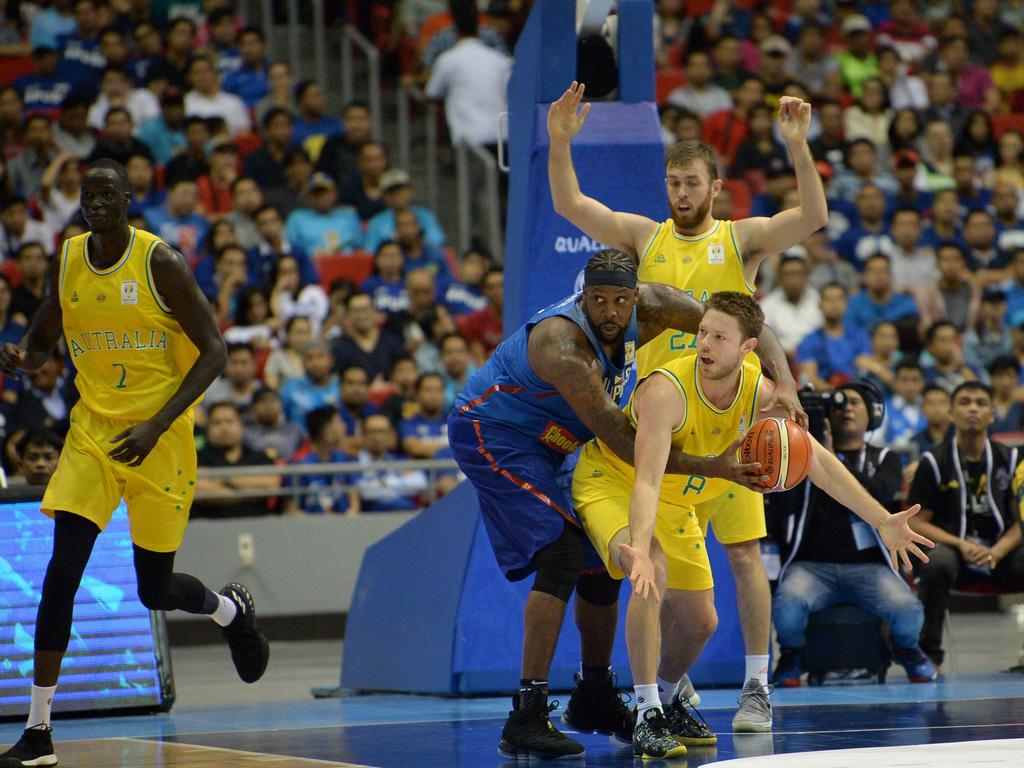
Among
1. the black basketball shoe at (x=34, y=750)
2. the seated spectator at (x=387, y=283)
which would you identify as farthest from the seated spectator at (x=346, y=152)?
the black basketball shoe at (x=34, y=750)

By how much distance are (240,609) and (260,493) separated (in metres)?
4.73

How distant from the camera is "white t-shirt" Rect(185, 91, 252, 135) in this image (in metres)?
14.3

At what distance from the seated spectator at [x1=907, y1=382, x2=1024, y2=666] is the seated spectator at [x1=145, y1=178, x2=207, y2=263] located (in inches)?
249

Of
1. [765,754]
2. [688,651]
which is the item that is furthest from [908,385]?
[765,754]

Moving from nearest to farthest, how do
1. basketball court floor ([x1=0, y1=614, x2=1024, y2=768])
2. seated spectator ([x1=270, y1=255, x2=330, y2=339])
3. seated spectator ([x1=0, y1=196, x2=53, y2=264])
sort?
1. basketball court floor ([x1=0, y1=614, x2=1024, y2=768])
2. seated spectator ([x1=0, y1=196, x2=53, y2=264])
3. seated spectator ([x1=270, y1=255, x2=330, y2=339])

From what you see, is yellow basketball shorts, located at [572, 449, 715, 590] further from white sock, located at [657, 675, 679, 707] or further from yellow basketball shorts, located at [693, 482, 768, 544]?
white sock, located at [657, 675, 679, 707]

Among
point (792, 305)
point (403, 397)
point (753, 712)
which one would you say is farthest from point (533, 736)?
point (792, 305)

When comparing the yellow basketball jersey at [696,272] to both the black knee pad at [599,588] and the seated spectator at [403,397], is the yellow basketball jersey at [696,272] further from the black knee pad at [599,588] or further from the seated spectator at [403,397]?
the seated spectator at [403,397]

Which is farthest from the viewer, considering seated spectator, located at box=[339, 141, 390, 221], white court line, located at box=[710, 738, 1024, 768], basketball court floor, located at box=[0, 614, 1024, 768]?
seated spectator, located at box=[339, 141, 390, 221]

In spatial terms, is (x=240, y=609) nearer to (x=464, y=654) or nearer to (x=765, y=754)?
(x=464, y=654)

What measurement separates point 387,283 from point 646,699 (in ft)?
26.4

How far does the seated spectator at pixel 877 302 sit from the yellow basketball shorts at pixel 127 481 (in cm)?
838

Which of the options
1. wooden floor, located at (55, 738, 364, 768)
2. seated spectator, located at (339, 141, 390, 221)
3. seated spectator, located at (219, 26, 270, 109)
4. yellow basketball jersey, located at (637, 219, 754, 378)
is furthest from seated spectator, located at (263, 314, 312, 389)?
wooden floor, located at (55, 738, 364, 768)

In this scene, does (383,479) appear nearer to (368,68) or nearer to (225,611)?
(225,611)
